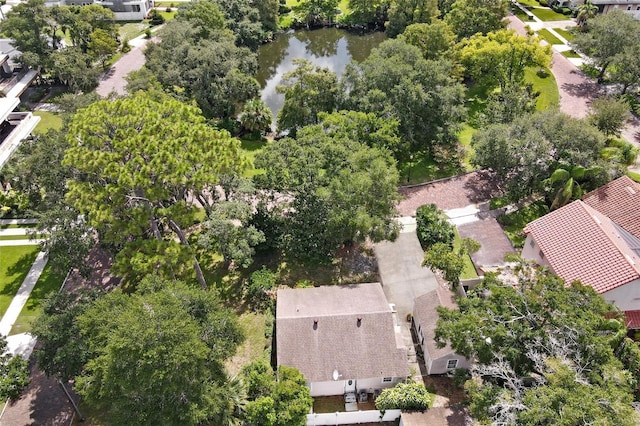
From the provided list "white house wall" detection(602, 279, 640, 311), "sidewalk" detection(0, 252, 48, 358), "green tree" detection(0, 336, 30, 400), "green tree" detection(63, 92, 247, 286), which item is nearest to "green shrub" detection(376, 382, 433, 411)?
"white house wall" detection(602, 279, 640, 311)

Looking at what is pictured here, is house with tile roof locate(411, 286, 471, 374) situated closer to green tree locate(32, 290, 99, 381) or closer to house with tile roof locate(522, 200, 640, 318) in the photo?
house with tile roof locate(522, 200, 640, 318)

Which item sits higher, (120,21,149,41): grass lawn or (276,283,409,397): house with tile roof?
(276,283,409,397): house with tile roof

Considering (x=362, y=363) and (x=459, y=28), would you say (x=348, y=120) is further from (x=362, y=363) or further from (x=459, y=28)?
(x=459, y=28)

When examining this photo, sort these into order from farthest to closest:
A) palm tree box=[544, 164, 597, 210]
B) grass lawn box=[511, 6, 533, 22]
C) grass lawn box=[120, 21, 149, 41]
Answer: grass lawn box=[120, 21, 149, 41] → grass lawn box=[511, 6, 533, 22] → palm tree box=[544, 164, 597, 210]

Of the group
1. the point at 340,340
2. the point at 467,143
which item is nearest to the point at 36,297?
the point at 340,340

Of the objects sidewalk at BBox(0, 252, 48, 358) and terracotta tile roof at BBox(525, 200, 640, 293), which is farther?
sidewalk at BBox(0, 252, 48, 358)

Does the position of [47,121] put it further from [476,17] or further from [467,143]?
[476,17]

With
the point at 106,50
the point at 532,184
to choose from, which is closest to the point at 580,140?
the point at 532,184
